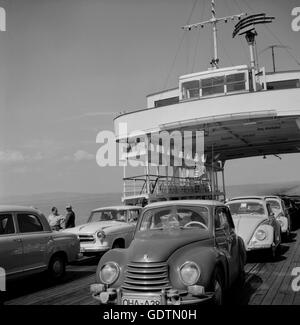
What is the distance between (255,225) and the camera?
9.42 meters

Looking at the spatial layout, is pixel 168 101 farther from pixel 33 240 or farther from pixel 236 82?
pixel 33 240

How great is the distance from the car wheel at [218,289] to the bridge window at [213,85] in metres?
14.4

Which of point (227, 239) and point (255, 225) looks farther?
point (255, 225)

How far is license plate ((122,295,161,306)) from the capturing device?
4613mm

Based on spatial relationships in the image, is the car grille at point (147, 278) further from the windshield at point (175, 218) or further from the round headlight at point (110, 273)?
the windshield at point (175, 218)

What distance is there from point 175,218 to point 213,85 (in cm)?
1354

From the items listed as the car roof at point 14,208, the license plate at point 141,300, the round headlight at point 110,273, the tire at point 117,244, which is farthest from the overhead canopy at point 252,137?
the license plate at point 141,300

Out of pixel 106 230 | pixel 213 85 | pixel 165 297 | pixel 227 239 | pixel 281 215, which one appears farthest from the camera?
pixel 213 85

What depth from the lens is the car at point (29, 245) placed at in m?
6.98

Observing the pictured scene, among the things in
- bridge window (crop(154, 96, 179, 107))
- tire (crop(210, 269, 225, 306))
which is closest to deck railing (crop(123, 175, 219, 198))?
bridge window (crop(154, 96, 179, 107))

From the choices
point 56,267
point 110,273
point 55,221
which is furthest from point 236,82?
point 110,273

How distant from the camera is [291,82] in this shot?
1967cm

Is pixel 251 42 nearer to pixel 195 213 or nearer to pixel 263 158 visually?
pixel 263 158

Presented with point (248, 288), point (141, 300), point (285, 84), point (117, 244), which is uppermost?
point (285, 84)
